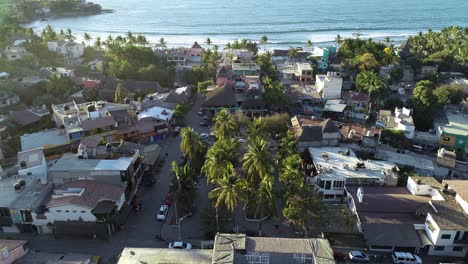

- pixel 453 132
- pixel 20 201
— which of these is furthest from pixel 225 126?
pixel 453 132

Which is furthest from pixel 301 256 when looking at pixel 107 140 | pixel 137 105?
pixel 137 105

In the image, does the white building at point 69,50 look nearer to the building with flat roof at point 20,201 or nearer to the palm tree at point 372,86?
the building with flat roof at point 20,201

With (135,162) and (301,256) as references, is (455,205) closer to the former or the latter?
(301,256)

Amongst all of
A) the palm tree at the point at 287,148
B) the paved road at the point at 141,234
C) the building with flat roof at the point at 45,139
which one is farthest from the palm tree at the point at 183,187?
the building with flat roof at the point at 45,139

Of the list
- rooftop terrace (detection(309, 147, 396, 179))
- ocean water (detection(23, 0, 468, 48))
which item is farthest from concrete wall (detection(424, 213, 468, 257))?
ocean water (detection(23, 0, 468, 48))

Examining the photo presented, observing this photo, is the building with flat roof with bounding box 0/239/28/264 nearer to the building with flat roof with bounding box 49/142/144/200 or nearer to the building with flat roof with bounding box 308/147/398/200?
the building with flat roof with bounding box 49/142/144/200
